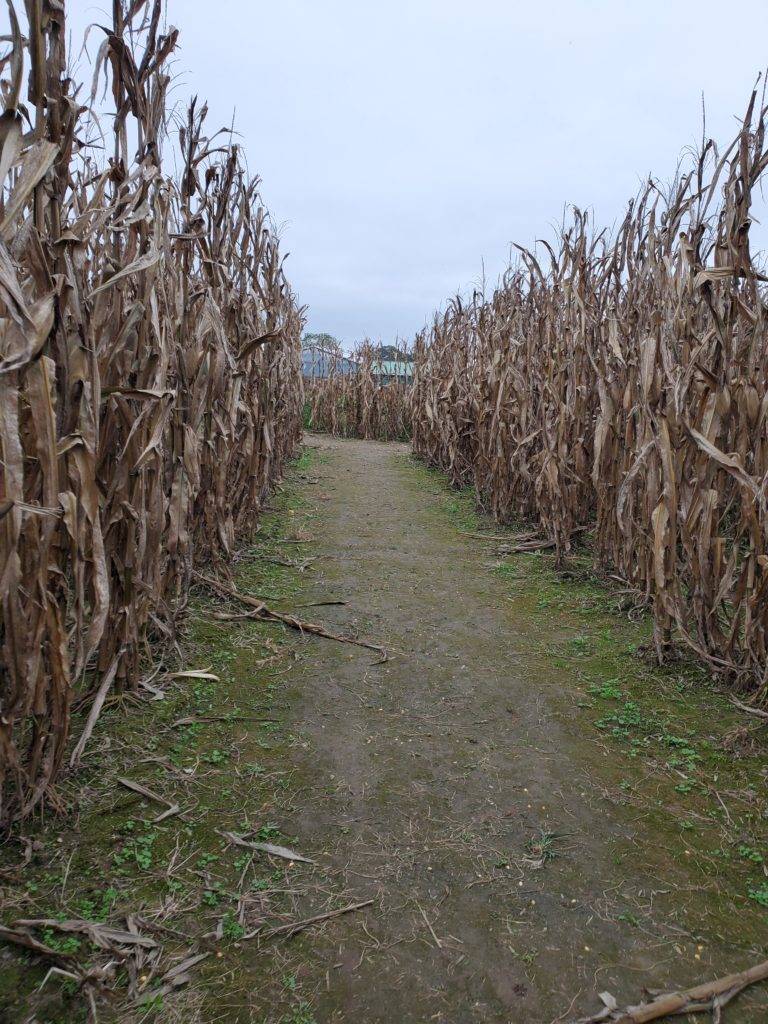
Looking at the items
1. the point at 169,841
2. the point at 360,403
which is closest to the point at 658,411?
the point at 169,841

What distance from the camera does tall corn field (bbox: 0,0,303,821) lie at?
52.7 inches

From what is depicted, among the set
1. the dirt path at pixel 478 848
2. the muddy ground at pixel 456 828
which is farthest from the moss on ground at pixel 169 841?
the dirt path at pixel 478 848

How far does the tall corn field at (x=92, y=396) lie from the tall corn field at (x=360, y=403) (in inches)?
401

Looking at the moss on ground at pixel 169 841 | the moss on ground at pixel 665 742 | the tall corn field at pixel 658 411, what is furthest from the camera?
the tall corn field at pixel 658 411

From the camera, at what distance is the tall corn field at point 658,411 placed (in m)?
2.35

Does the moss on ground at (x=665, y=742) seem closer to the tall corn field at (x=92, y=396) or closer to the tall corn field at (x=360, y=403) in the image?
the tall corn field at (x=92, y=396)

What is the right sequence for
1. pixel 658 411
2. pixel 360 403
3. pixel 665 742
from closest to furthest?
pixel 665 742 → pixel 658 411 → pixel 360 403

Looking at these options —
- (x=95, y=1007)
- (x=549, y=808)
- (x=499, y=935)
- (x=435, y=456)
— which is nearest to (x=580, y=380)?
(x=549, y=808)

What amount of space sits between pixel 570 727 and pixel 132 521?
1690mm

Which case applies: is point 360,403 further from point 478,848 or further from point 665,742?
point 478,848

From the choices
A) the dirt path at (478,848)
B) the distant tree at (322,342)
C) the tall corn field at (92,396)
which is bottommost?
the dirt path at (478,848)

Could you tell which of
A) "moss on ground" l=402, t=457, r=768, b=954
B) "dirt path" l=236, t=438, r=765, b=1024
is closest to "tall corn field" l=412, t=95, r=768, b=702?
"moss on ground" l=402, t=457, r=768, b=954

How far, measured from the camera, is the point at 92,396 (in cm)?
160

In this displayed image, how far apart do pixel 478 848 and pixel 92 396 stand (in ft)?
5.10
